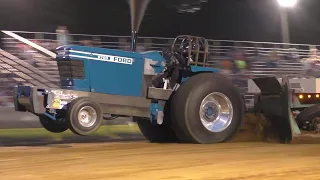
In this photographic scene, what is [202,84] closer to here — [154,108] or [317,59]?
[154,108]

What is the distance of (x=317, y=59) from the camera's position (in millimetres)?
18984

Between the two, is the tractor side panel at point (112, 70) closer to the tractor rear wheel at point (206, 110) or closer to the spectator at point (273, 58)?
the tractor rear wheel at point (206, 110)

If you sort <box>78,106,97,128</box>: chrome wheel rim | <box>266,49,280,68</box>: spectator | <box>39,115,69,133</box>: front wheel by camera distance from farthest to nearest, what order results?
<box>266,49,280,68</box>: spectator, <box>39,115,69,133</box>: front wheel, <box>78,106,97,128</box>: chrome wheel rim

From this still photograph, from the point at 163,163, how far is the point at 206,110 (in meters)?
2.48

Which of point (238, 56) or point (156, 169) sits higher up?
point (238, 56)

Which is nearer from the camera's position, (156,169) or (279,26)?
(156,169)

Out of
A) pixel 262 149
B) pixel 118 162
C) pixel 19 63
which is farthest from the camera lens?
pixel 19 63

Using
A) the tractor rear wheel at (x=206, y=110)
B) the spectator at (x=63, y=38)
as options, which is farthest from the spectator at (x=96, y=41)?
the tractor rear wheel at (x=206, y=110)

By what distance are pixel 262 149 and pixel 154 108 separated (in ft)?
5.95

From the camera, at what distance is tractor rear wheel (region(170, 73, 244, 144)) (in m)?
7.34

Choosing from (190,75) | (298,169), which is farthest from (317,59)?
(298,169)

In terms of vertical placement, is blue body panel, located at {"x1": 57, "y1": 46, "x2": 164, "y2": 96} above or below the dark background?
below

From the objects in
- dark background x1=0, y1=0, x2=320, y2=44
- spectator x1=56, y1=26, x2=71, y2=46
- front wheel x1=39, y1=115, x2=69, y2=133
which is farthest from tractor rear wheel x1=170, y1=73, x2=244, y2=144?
dark background x1=0, y1=0, x2=320, y2=44

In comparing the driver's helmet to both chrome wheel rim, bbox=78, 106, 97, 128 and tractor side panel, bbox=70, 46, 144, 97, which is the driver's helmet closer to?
tractor side panel, bbox=70, 46, 144, 97
